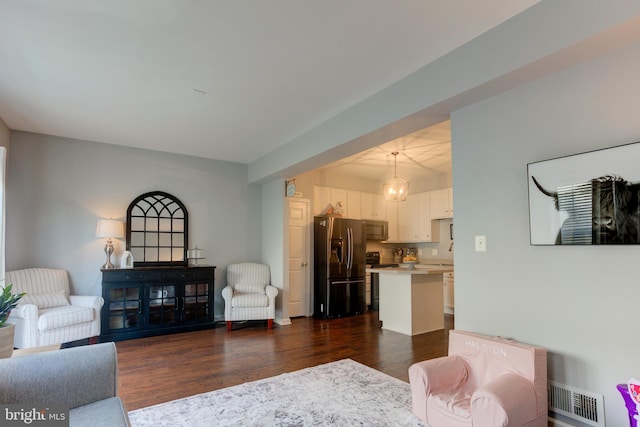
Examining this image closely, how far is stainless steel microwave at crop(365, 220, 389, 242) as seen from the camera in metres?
6.75

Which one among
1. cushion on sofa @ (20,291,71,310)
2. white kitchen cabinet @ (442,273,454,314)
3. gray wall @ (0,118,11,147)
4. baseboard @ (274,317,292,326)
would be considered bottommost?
baseboard @ (274,317,292,326)

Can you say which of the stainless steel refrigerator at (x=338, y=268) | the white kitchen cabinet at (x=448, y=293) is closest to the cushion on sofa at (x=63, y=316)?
the stainless steel refrigerator at (x=338, y=268)

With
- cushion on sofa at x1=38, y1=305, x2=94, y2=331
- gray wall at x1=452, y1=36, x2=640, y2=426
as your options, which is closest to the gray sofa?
gray wall at x1=452, y1=36, x2=640, y2=426

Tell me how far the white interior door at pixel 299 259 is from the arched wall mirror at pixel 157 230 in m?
1.69

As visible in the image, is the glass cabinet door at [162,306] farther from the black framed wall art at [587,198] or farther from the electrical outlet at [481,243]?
the black framed wall art at [587,198]

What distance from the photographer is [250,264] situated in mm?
5684

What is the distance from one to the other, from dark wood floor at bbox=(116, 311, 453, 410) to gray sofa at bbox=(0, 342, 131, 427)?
3.49 ft

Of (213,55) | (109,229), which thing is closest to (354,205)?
(109,229)

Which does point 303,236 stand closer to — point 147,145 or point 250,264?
point 250,264

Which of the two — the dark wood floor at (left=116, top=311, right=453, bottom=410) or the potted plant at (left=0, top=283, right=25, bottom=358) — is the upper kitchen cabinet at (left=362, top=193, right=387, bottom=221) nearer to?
the dark wood floor at (left=116, top=311, right=453, bottom=410)

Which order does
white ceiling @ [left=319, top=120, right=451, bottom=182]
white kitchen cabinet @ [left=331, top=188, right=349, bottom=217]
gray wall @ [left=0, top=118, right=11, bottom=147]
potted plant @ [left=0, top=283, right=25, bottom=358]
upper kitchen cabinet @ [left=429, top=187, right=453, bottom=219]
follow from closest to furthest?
potted plant @ [left=0, top=283, right=25, bottom=358], gray wall @ [left=0, top=118, right=11, bottom=147], white ceiling @ [left=319, top=120, right=451, bottom=182], upper kitchen cabinet @ [left=429, top=187, right=453, bottom=219], white kitchen cabinet @ [left=331, top=188, right=349, bottom=217]

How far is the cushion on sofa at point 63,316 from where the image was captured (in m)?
3.68

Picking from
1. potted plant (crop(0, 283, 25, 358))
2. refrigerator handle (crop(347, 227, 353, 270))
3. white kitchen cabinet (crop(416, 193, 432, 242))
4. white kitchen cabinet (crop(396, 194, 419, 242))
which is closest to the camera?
potted plant (crop(0, 283, 25, 358))

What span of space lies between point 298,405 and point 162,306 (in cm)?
297
